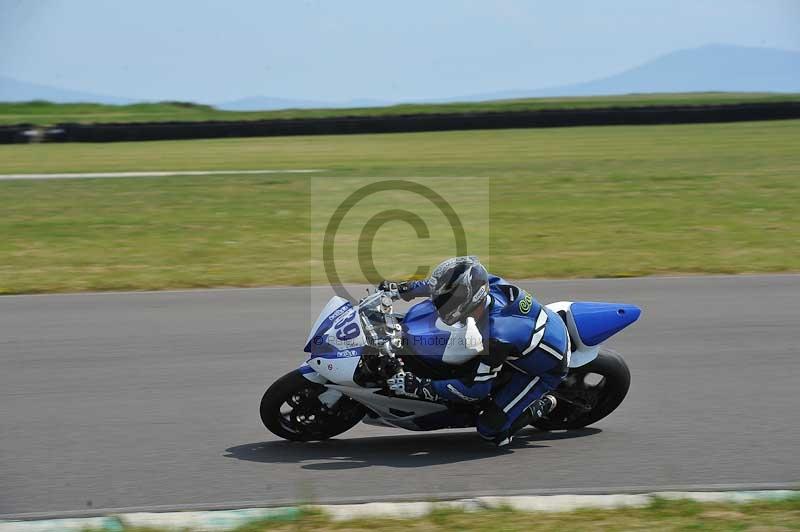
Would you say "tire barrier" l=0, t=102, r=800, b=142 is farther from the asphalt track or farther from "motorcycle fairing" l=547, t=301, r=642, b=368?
"motorcycle fairing" l=547, t=301, r=642, b=368

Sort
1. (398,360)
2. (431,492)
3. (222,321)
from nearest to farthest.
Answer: (431,492), (398,360), (222,321)

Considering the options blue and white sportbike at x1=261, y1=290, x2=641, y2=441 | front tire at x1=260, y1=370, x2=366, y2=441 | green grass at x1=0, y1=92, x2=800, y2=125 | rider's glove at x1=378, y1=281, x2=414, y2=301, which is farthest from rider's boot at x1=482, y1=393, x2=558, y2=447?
green grass at x1=0, y1=92, x2=800, y2=125

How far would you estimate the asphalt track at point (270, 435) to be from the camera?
17.4 ft

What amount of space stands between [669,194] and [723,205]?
1465 mm

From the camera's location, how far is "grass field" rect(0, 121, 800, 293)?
12258 mm

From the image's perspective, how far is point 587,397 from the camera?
6.29m

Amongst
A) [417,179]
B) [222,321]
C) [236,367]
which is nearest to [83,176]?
[417,179]

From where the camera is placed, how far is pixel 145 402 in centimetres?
686

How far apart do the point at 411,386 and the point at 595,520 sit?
1.40 meters

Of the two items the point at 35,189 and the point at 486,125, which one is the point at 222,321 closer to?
the point at 35,189

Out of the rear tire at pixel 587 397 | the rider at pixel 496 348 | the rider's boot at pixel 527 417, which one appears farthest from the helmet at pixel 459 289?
→ the rear tire at pixel 587 397

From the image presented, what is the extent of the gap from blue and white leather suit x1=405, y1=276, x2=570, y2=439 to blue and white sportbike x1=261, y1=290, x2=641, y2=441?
93mm

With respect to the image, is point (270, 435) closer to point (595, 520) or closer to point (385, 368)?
point (385, 368)

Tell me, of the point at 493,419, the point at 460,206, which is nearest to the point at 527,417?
the point at 493,419
